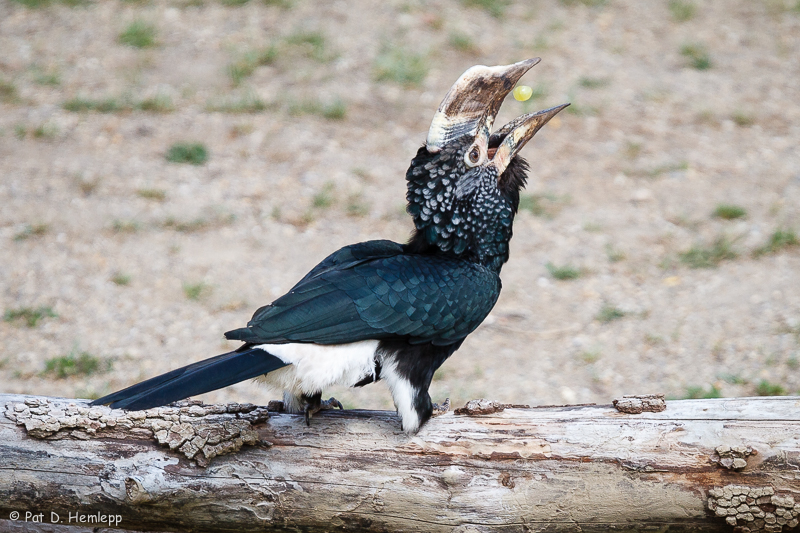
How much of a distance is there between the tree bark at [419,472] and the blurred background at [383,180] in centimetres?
178

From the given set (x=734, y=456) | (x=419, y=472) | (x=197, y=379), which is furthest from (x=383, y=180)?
(x=734, y=456)

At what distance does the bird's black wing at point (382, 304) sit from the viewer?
3.00 meters

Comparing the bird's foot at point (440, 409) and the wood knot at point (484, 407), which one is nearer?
the wood knot at point (484, 407)

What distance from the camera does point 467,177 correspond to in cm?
342

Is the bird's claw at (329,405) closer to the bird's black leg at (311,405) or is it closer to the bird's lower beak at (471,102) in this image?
the bird's black leg at (311,405)

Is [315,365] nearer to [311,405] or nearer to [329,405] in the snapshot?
[311,405]

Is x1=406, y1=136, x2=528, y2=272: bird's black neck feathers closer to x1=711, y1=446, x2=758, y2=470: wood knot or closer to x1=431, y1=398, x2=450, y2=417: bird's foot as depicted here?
x1=431, y1=398, x2=450, y2=417: bird's foot

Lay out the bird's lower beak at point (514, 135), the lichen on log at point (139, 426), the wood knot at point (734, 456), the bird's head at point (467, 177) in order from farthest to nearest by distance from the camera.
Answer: the bird's lower beak at point (514, 135) < the bird's head at point (467, 177) < the lichen on log at point (139, 426) < the wood knot at point (734, 456)

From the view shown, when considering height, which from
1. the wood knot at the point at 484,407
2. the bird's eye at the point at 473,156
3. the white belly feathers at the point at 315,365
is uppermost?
the bird's eye at the point at 473,156

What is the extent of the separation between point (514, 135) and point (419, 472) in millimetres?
1573

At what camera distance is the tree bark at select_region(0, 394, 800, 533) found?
9.25 feet

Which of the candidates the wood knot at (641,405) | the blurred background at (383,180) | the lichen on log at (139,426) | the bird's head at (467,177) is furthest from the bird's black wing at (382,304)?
the blurred background at (383,180)

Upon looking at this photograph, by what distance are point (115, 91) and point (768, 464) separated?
7.69 metres

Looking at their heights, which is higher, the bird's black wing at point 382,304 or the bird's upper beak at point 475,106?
the bird's upper beak at point 475,106
